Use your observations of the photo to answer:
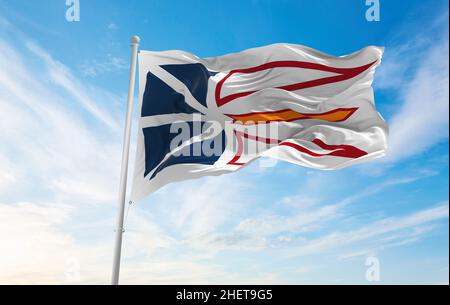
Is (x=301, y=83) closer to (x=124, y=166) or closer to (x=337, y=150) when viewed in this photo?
(x=337, y=150)

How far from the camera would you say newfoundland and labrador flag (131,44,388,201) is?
31.2 ft

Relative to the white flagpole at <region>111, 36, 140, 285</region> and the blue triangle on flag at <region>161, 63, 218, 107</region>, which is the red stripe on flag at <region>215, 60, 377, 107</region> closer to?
the blue triangle on flag at <region>161, 63, 218, 107</region>

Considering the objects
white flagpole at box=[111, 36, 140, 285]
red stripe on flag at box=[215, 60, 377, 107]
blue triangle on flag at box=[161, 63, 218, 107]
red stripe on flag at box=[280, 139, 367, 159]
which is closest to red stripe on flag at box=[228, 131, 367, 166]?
red stripe on flag at box=[280, 139, 367, 159]

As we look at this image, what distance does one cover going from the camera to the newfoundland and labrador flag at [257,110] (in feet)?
31.2

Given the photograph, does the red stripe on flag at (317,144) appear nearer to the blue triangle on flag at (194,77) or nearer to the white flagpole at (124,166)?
the blue triangle on flag at (194,77)

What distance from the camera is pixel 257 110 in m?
10.3

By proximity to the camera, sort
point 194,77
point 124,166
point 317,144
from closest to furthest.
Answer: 1. point 124,166
2. point 317,144
3. point 194,77

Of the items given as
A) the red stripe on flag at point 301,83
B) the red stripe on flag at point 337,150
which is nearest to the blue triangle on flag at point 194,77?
the red stripe on flag at point 301,83

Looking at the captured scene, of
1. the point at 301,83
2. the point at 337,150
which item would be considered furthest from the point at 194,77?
the point at 337,150

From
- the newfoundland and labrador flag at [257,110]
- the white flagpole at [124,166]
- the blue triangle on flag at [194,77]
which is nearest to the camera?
the white flagpole at [124,166]

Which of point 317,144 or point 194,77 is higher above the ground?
point 194,77
